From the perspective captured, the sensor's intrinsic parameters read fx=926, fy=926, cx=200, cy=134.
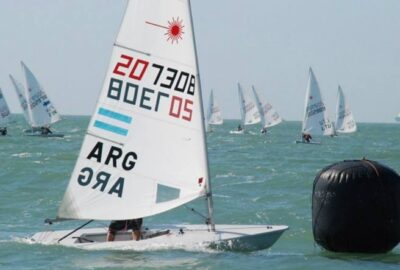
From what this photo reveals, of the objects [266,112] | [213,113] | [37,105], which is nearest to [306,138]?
[266,112]

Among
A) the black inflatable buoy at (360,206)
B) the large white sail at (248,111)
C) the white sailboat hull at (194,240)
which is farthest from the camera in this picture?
the large white sail at (248,111)

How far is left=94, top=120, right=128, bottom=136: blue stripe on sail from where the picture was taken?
1512 cm

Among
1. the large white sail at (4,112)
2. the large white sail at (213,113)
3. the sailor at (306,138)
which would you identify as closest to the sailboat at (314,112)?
the sailor at (306,138)

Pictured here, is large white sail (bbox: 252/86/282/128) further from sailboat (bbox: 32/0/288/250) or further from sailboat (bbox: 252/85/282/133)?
sailboat (bbox: 32/0/288/250)

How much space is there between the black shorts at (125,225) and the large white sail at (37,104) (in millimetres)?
46717

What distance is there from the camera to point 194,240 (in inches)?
592

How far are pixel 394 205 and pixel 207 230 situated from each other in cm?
315

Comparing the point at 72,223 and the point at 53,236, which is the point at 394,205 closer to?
the point at 53,236

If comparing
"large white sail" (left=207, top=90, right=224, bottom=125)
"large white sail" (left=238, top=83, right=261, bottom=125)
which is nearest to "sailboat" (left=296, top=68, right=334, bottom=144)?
"large white sail" (left=238, top=83, right=261, bottom=125)

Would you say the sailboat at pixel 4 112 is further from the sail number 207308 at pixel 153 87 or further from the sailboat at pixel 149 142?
the sail number 207308 at pixel 153 87

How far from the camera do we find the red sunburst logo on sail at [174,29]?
1468 centimetres

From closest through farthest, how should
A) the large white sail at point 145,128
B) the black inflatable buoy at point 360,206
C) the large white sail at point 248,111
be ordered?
the black inflatable buoy at point 360,206
the large white sail at point 145,128
the large white sail at point 248,111

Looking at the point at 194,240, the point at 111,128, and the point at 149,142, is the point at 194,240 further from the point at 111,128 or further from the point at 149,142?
the point at 111,128

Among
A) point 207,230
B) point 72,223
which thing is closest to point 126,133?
point 207,230
